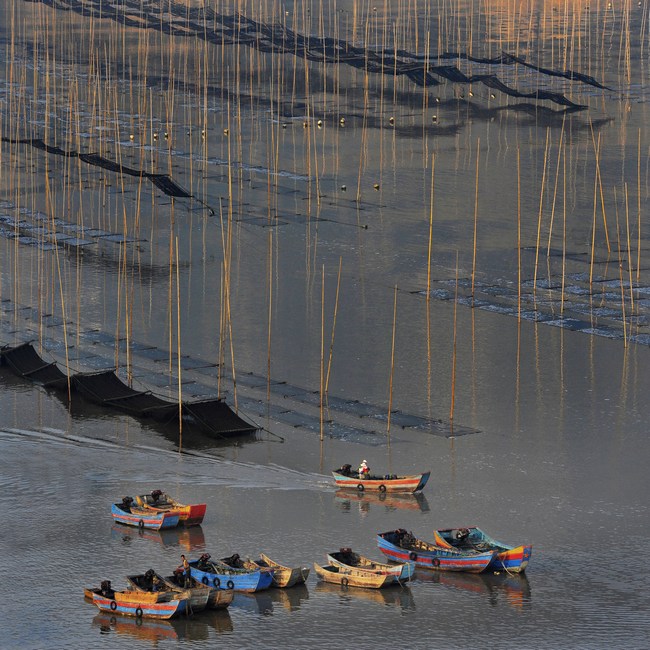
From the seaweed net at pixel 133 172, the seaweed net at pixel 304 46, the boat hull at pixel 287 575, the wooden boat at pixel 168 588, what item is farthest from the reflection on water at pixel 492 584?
the seaweed net at pixel 304 46

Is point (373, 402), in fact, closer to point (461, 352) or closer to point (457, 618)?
point (461, 352)

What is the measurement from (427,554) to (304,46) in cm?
5105

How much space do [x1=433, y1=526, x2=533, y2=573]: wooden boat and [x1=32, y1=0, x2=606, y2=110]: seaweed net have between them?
40.7 meters

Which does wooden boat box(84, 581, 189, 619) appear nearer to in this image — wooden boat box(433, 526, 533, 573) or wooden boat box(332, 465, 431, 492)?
wooden boat box(433, 526, 533, 573)

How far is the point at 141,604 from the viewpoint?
26453 mm

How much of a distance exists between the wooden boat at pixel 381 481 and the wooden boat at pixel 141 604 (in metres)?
5.82

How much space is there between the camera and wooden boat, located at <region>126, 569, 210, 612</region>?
86.6 ft

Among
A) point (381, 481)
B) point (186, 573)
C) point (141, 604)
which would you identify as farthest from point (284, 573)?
point (381, 481)

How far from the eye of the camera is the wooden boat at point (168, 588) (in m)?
26.4

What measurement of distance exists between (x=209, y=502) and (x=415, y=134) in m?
36.6

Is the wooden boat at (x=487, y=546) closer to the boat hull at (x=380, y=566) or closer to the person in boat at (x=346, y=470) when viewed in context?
the boat hull at (x=380, y=566)

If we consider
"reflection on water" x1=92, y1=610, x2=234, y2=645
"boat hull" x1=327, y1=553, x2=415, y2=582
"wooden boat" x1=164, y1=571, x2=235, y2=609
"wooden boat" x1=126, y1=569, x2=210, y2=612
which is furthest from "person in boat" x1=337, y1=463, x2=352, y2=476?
"reflection on water" x1=92, y1=610, x2=234, y2=645

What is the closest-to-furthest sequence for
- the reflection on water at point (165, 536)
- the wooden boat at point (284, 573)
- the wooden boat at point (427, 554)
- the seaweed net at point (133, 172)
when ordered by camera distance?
1. the wooden boat at point (284, 573)
2. the wooden boat at point (427, 554)
3. the reflection on water at point (165, 536)
4. the seaweed net at point (133, 172)

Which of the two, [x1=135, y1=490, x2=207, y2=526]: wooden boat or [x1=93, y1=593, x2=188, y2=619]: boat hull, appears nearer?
[x1=93, y1=593, x2=188, y2=619]: boat hull
